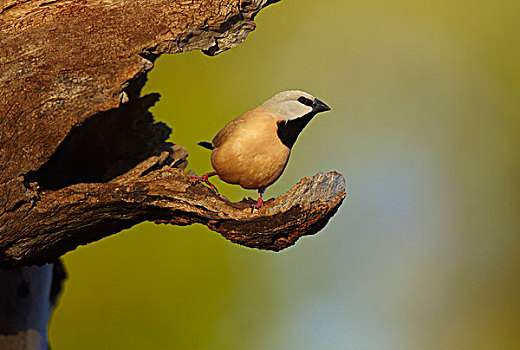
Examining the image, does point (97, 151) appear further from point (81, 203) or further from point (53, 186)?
point (81, 203)

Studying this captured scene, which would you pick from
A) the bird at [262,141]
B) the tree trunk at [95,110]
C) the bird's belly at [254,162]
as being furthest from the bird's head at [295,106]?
the tree trunk at [95,110]

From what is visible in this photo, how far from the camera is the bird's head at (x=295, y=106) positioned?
205cm

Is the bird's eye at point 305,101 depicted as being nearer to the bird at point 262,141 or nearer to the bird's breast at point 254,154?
the bird at point 262,141

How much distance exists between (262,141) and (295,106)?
0.20 metres

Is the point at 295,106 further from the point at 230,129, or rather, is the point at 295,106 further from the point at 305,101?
the point at 230,129

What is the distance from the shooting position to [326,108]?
2.05 metres

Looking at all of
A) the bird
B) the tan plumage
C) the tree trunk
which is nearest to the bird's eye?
the bird

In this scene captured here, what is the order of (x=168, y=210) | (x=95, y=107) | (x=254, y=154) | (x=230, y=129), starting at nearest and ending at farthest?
1. (x=95, y=107)
2. (x=168, y=210)
3. (x=254, y=154)
4. (x=230, y=129)

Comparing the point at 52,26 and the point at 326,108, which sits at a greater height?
the point at 52,26

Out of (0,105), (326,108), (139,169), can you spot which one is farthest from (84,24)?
(326,108)

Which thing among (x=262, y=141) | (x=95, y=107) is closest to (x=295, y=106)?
(x=262, y=141)

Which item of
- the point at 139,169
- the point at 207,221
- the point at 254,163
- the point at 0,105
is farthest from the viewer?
the point at 254,163

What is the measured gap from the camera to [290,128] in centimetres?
205

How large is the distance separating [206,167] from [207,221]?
52.0 inches
